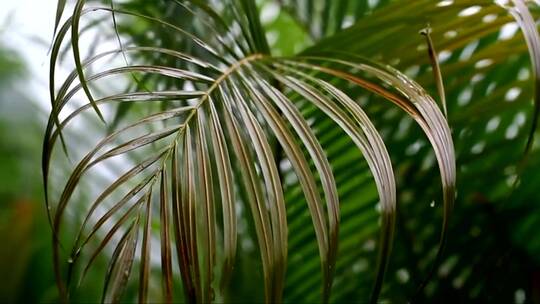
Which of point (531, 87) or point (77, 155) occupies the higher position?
point (77, 155)

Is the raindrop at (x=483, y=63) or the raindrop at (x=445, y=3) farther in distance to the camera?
the raindrop at (x=483, y=63)

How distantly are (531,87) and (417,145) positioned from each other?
0.14 m

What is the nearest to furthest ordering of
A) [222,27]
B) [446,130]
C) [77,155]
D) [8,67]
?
[446,130], [222,27], [77,155], [8,67]

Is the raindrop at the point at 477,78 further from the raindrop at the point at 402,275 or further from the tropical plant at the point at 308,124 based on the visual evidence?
the raindrop at the point at 402,275

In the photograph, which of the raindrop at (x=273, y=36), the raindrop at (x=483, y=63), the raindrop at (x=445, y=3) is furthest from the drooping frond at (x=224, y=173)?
the raindrop at (x=273, y=36)

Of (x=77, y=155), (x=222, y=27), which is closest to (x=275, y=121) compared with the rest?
(x=222, y=27)

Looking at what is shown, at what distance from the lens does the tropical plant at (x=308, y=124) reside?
1.41ft

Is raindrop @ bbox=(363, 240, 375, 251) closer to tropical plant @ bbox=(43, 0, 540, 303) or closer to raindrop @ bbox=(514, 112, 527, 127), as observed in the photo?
tropical plant @ bbox=(43, 0, 540, 303)

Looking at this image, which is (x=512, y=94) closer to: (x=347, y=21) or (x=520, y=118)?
(x=520, y=118)

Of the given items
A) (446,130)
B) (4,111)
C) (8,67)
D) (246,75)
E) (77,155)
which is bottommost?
(446,130)

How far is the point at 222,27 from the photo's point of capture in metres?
0.70

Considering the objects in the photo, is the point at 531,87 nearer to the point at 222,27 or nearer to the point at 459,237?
the point at 459,237

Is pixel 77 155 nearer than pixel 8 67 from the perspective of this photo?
Yes

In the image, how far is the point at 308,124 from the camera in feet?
1.55
